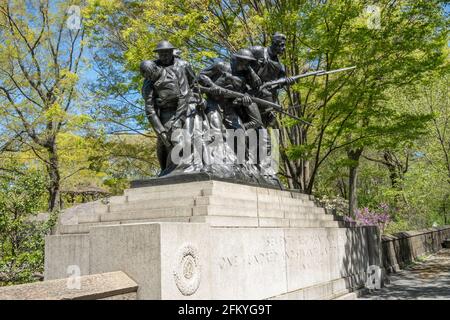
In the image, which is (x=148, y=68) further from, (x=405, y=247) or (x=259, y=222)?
(x=405, y=247)

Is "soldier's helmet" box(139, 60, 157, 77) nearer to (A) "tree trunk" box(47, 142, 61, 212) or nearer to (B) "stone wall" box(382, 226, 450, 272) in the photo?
(B) "stone wall" box(382, 226, 450, 272)

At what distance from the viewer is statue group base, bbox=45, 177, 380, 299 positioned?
5637 mm

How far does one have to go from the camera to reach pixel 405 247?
17.9 meters

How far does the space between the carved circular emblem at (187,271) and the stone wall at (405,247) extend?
34.6ft

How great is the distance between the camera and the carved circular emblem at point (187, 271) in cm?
569

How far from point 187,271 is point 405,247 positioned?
1413 cm

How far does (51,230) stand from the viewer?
1216 cm

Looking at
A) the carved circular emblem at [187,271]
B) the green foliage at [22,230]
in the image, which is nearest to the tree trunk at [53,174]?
the green foliage at [22,230]

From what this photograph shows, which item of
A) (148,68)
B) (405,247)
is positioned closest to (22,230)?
(148,68)

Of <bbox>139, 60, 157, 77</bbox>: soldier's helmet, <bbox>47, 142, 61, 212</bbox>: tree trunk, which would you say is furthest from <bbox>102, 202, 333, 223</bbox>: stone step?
<bbox>47, 142, 61, 212</bbox>: tree trunk

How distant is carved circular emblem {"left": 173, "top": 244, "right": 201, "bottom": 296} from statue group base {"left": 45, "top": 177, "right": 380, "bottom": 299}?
0.04ft

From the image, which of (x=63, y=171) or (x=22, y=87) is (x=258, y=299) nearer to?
(x=63, y=171)

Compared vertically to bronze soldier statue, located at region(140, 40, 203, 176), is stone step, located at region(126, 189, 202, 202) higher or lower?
lower
